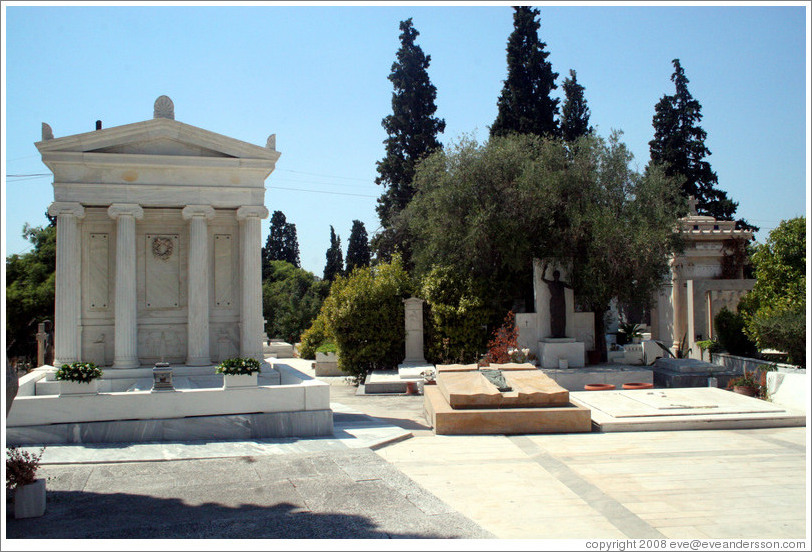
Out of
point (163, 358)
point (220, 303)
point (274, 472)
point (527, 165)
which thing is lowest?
point (274, 472)

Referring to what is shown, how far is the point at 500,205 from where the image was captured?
19.1 m

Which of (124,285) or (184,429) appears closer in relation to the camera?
(184,429)

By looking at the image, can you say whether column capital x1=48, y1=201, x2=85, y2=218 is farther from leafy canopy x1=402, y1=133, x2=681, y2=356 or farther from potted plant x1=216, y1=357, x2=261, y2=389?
leafy canopy x1=402, y1=133, x2=681, y2=356

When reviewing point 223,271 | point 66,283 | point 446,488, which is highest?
point 223,271

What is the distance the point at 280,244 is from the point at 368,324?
148 ft

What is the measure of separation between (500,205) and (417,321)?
4344 mm

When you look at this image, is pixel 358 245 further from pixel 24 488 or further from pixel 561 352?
pixel 24 488

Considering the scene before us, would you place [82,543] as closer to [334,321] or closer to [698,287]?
[334,321]

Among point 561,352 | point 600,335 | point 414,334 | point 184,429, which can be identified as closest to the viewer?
point 184,429

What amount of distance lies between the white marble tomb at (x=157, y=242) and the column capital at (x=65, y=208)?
0.02 m

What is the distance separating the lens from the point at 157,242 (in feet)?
51.4

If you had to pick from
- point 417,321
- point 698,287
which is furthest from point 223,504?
point 698,287

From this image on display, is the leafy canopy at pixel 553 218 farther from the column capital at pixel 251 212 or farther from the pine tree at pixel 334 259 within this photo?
the pine tree at pixel 334 259

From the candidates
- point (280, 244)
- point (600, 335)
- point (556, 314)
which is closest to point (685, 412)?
point (556, 314)
